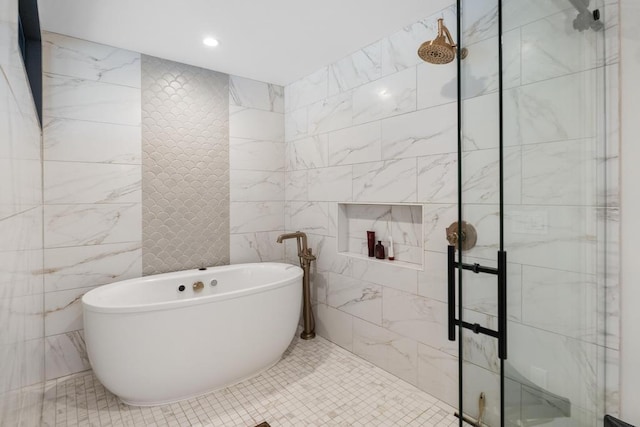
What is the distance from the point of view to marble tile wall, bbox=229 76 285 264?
3150 millimetres

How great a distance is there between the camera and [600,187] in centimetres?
127

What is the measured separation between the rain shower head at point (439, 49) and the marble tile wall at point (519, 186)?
259mm

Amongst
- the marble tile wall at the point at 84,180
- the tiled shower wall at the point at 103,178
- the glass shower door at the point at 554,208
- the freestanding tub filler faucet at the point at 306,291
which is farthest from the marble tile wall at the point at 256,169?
the glass shower door at the point at 554,208

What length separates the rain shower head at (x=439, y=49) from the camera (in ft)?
5.52

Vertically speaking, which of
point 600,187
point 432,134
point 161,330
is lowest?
point 161,330

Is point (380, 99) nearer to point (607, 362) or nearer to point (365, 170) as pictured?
point (365, 170)

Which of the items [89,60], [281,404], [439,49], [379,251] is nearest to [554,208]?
[439,49]

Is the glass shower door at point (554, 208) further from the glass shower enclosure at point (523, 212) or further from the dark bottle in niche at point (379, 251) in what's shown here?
the dark bottle in niche at point (379, 251)

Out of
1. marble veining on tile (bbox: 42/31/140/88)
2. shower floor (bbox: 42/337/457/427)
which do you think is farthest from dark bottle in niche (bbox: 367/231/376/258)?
marble veining on tile (bbox: 42/31/140/88)

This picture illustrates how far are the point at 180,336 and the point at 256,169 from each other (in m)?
1.77

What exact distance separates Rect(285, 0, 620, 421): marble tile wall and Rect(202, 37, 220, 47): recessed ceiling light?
1.22 meters

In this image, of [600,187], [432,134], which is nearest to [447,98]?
[432,134]

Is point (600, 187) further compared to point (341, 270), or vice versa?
point (341, 270)

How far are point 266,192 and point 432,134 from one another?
1785 millimetres
